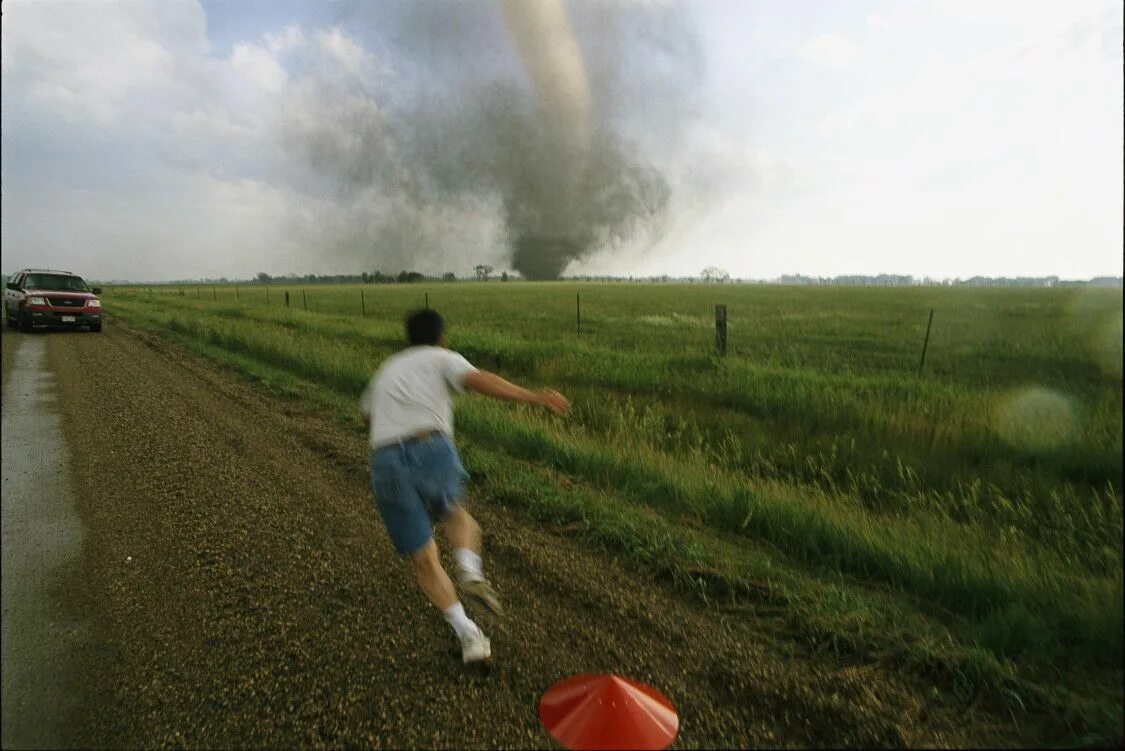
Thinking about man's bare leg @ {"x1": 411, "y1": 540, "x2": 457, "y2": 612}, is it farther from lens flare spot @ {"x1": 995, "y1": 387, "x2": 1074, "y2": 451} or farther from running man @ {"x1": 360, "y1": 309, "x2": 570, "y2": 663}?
lens flare spot @ {"x1": 995, "y1": 387, "x2": 1074, "y2": 451}

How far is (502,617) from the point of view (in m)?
3.48

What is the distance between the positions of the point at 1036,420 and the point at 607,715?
5658 millimetres

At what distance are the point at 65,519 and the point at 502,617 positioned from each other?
3332 mm

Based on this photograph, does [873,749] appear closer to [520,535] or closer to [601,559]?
[601,559]

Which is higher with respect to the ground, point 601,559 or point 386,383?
point 386,383

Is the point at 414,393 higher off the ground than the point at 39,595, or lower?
higher

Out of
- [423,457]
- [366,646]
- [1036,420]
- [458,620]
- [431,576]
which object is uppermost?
[423,457]

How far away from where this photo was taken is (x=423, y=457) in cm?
310

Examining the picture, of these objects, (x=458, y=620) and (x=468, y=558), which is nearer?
(x=458, y=620)

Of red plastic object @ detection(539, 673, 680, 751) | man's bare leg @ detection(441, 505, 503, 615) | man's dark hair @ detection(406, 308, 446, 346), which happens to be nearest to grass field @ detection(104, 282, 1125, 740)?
red plastic object @ detection(539, 673, 680, 751)

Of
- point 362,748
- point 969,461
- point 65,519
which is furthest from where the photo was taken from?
point 969,461

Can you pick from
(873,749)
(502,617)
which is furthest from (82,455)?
(873,749)

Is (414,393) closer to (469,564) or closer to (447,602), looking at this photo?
(469,564)

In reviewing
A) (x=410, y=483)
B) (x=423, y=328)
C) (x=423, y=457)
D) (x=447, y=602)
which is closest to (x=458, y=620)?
(x=447, y=602)
